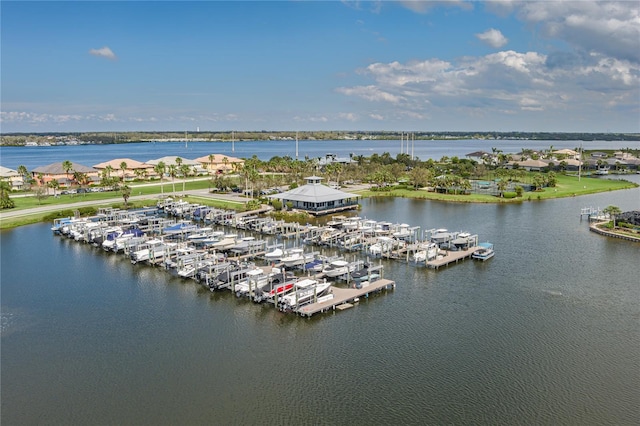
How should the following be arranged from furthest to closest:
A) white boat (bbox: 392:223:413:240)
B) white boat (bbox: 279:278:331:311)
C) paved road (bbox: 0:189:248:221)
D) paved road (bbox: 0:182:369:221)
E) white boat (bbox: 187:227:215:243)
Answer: paved road (bbox: 0:182:369:221)
paved road (bbox: 0:189:248:221)
white boat (bbox: 392:223:413:240)
white boat (bbox: 187:227:215:243)
white boat (bbox: 279:278:331:311)

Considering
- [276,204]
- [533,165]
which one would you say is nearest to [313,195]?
[276,204]

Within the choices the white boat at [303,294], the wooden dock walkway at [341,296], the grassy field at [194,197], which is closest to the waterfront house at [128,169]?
the grassy field at [194,197]

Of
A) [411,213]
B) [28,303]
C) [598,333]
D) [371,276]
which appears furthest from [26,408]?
[411,213]

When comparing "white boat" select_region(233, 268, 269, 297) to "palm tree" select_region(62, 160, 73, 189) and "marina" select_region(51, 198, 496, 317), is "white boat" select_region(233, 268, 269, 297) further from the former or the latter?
"palm tree" select_region(62, 160, 73, 189)

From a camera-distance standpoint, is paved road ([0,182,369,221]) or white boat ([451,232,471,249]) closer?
white boat ([451,232,471,249])

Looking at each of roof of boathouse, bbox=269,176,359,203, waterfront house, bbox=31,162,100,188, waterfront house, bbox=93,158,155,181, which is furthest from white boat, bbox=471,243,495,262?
waterfront house, bbox=93,158,155,181

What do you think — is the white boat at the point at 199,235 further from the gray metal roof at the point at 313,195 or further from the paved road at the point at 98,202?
the paved road at the point at 98,202

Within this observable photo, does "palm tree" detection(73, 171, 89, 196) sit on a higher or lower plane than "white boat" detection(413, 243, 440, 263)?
higher

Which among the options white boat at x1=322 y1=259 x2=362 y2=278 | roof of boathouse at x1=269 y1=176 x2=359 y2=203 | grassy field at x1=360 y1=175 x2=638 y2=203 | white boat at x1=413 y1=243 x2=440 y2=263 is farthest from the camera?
grassy field at x1=360 y1=175 x2=638 y2=203
